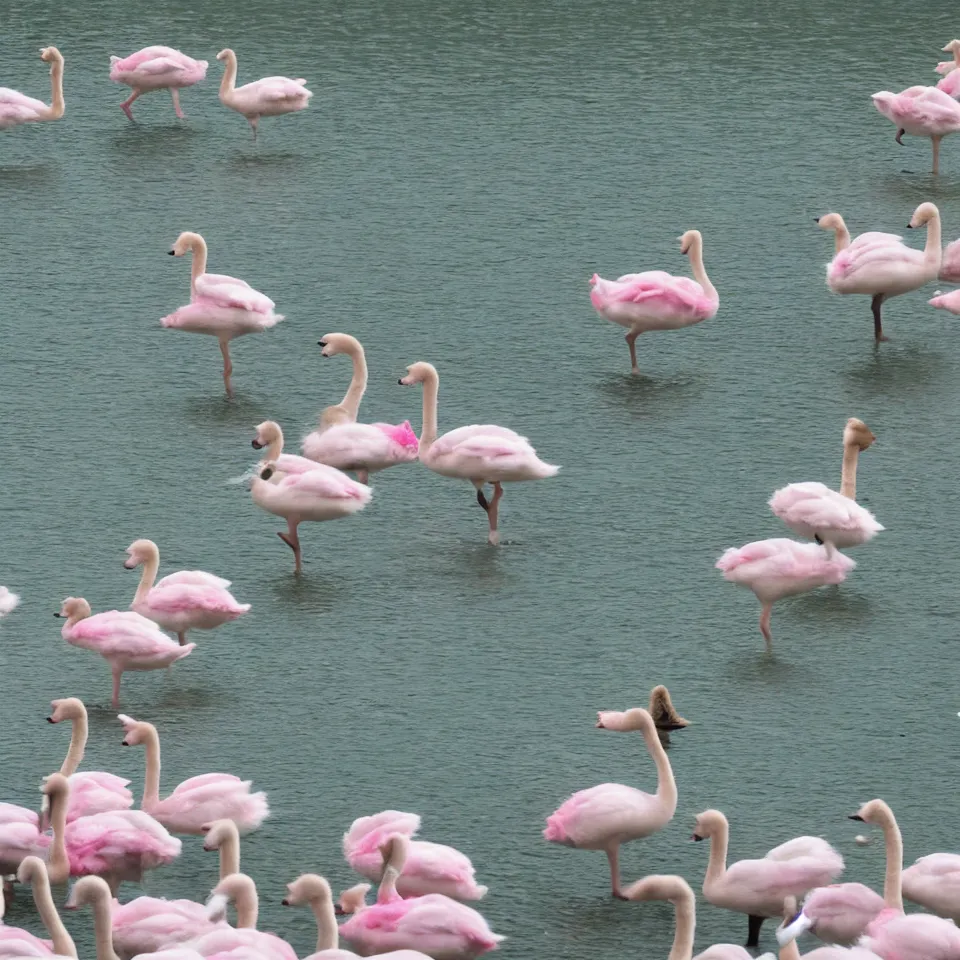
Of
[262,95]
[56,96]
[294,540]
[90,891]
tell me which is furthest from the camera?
[56,96]

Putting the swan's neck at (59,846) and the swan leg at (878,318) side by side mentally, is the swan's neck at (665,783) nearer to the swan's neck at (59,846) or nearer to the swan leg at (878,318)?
the swan's neck at (59,846)

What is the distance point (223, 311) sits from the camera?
351 inches

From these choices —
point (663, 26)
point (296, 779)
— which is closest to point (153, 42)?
point (663, 26)

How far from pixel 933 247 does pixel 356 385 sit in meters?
2.54

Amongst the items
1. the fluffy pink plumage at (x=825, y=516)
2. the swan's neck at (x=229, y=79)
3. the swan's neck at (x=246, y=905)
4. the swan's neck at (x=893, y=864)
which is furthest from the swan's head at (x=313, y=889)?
the swan's neck at (x=229, y=79)

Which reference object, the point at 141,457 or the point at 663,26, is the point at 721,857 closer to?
the point at 141,457

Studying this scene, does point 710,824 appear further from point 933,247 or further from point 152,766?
point 933,247

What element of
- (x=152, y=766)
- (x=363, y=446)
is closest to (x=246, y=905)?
(x=152, y=766)

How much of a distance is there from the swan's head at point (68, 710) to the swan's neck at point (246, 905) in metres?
1.00

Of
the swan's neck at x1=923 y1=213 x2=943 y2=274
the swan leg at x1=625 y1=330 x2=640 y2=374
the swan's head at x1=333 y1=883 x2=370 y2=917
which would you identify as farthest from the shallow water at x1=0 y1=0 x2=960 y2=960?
the swan's neck at x1=923 y1=213 x2=943 y2=274

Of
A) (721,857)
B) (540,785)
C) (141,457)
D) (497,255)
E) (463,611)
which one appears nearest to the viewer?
(721,857)

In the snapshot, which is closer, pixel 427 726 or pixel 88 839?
pixel 88 839

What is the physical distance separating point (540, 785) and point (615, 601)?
3.91 feet

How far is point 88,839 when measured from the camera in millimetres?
5789
